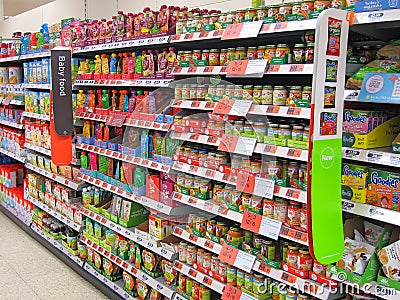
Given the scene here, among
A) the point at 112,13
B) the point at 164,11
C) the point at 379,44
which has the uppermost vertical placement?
the point at 112,13

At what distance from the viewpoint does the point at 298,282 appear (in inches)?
91.9

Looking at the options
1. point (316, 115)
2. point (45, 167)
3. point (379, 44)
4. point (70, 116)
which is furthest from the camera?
point (45, 167)

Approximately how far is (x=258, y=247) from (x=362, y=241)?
670mm

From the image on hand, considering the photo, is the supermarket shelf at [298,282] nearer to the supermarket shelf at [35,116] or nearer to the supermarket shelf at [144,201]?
the supermarket shelf at [144,201]

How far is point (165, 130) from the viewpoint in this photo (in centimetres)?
323

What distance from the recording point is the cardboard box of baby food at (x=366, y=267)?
201cm

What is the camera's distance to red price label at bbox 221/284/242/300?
2.71 meters

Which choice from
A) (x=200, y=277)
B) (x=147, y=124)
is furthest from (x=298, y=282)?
(x=147, y=124)

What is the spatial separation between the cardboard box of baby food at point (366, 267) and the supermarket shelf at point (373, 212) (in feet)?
0.50

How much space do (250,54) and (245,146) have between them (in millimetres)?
500

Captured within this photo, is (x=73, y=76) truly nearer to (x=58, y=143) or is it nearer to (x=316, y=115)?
(x=58, y=143)

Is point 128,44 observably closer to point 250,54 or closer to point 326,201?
point 250,54

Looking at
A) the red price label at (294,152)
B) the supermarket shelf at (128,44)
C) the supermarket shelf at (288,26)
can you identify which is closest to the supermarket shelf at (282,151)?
the red price label at (294,152)

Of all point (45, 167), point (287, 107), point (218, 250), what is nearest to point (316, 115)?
point (287, 107)
